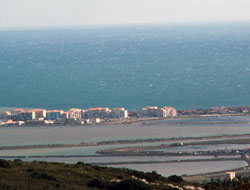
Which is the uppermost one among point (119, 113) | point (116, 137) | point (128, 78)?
point (128, 78)

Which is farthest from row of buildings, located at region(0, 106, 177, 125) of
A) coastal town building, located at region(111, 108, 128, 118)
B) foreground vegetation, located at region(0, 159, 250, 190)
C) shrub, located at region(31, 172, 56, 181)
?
shrub, located at region(31, 172, 56, 181)

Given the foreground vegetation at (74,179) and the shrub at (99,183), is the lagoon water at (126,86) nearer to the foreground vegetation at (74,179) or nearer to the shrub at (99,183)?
the foreground vegetation at (74,179)

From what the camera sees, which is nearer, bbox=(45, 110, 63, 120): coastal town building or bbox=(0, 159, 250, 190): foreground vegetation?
bbox=(0, 159, 250, 190): foreground vegetation

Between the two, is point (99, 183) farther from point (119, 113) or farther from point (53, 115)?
point (53, 115)

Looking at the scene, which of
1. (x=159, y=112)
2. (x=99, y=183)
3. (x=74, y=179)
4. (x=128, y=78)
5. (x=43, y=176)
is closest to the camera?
(x=99, y=183)

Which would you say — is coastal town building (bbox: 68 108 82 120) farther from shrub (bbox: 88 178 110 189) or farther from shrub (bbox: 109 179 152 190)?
shrub (bbox: 109 179 152 190)

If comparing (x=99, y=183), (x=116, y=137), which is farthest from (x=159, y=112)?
(x=99, y=183)

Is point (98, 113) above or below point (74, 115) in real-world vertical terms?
above

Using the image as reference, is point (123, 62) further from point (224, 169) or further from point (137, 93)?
point (224, 169)

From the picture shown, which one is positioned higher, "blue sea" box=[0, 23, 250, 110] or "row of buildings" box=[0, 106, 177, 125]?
"blue sea" box=[0, 23, 250, 110]

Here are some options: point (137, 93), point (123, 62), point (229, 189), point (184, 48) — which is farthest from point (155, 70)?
point (229, 189)
